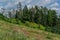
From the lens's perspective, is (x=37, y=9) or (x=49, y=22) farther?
(x=37, y=9)

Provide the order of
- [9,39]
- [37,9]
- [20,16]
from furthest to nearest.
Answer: [37,9], [20,16], [9,39]

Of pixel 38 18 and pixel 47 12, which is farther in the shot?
pixel 47 12

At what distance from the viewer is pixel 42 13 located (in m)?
119

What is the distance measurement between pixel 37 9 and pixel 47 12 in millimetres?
5816

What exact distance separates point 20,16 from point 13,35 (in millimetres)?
99412

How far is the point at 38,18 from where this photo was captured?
374ft

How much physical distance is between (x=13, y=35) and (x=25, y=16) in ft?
331

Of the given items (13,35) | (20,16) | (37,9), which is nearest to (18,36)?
(13,35)

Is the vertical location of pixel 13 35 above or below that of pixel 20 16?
above

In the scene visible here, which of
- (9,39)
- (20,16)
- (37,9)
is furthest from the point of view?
(37,9)

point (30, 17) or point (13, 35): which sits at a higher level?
point (13, 35)

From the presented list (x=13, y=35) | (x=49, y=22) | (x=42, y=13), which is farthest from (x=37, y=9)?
(x=13, y=35)

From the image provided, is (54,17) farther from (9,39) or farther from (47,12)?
(9,39)

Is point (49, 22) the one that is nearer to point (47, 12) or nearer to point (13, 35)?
point (47, 12)
